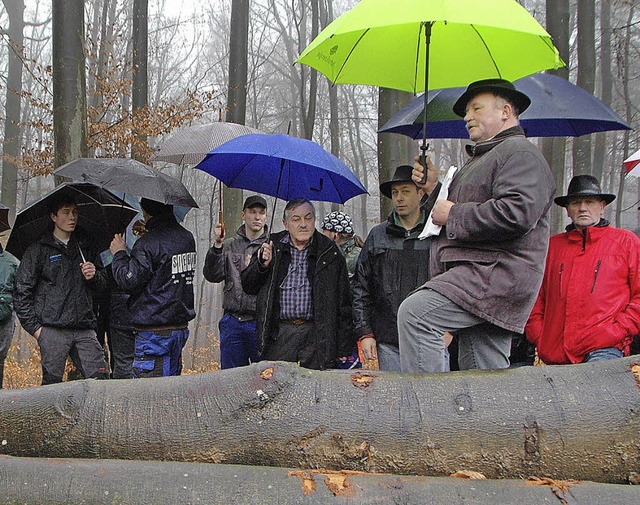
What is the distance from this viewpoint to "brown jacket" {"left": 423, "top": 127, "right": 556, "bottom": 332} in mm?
2605

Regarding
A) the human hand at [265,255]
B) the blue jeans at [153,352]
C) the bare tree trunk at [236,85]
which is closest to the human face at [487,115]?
the human hand at [265,255]

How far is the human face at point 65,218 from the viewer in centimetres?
479

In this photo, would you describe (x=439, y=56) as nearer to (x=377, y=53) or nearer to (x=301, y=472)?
(x=377, y=53)

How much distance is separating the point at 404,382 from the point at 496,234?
0.85 m

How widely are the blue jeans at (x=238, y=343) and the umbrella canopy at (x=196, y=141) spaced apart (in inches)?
62.4

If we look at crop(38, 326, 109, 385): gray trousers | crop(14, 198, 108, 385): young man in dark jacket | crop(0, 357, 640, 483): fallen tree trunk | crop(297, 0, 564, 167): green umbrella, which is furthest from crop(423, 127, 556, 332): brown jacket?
crop(38, 326, 109, 385): gray trousers

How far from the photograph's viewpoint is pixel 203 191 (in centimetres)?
2992

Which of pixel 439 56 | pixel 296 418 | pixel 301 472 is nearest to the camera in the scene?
pixel 301 472

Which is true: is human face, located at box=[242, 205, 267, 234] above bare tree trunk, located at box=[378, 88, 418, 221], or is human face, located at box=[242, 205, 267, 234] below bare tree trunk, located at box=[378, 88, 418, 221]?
below

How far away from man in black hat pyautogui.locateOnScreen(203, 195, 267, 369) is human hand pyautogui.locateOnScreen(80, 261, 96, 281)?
0.91 metres

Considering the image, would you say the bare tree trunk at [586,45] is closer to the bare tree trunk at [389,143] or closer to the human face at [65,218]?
the bare tree trunk at [389,143]

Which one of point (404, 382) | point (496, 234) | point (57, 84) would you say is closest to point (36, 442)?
point (404, 382)

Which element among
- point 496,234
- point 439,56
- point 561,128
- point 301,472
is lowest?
point 301,472

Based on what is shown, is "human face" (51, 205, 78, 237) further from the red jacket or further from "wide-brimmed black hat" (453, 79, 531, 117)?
the red jacket
